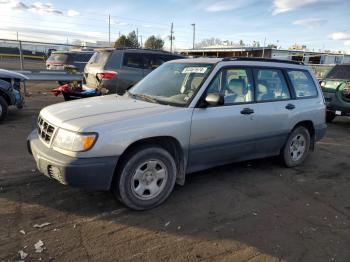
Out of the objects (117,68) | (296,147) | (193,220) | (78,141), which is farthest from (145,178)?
(117,68)

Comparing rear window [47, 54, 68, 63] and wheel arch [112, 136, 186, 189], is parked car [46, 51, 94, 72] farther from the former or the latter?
wheel arch [112, 136, 186, 189]

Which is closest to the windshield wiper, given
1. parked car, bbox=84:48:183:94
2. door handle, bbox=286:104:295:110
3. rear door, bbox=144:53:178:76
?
door handle, bbox=286:104:295:110

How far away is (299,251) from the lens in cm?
342

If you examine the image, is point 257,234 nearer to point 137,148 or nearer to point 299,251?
point 299,251

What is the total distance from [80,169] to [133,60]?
7.30m

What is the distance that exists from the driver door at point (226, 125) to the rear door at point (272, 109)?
0.15 meters

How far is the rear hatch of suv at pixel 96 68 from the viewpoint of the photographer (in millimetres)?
9852

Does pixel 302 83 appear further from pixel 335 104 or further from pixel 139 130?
pixel 335 104

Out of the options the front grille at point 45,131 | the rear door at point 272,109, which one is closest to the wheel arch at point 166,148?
the front grille at point 45,131

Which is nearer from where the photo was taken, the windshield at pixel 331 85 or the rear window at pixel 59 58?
the windshield at pixel 331 85

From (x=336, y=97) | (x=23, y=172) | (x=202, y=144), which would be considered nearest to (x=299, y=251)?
(x=202, y=144)

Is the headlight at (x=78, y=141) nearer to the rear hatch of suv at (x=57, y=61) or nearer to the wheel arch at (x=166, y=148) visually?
the wheel arch at (x=166, y=148)

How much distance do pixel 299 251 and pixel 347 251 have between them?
501 mm

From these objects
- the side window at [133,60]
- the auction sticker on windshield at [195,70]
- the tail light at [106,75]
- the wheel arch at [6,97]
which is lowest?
the wheel arch at [6,97]
